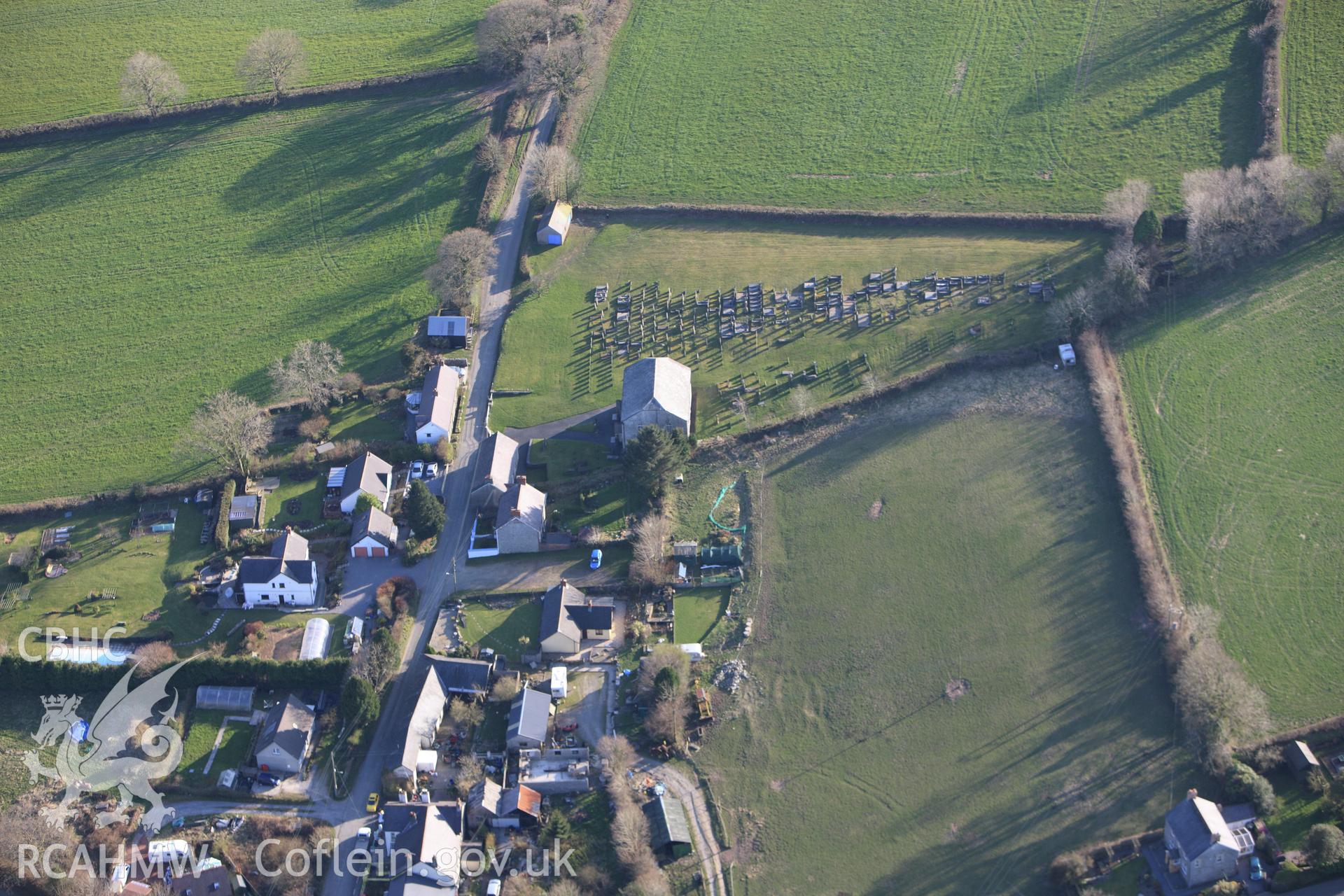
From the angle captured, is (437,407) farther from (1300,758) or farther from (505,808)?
(1300,758)

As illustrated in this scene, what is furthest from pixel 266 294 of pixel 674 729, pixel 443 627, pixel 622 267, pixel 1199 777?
pixel 1199 777

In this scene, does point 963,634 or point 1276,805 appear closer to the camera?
point 1276,805

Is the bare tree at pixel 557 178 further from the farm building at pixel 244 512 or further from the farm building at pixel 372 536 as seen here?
the farm building at pixel 244 512

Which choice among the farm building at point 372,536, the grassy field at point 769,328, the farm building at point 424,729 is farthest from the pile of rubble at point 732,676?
the farm building at point 372,536

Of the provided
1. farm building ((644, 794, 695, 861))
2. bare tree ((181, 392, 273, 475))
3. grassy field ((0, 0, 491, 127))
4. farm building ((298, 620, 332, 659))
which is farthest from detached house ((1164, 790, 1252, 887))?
grassy field ((0, 0, 491, 127))

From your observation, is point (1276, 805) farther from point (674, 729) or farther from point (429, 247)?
point (429, 247)

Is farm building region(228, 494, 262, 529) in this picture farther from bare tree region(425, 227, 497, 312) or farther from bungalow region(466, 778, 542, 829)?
bungalow region(466, 778, 542, 829)
